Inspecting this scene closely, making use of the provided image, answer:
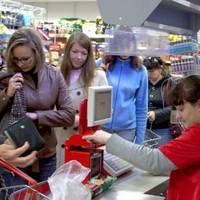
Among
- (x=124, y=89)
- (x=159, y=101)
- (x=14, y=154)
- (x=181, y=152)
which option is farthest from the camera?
(x=159, y=101)

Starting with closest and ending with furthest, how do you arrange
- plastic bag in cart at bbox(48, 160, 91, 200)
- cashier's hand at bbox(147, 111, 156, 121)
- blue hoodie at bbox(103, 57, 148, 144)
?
plastic bag in cart at bbox(48, 160, 91, 200), blue hoodie at bbox(103, 57, 148, 144), cashier's hand at bbox(147, 111, 156, 121)

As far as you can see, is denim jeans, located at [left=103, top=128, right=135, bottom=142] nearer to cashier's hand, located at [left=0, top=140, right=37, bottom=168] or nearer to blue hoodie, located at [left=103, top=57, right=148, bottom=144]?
blue hoodie, located at [left=103, top=57, right=148, bottom=144]

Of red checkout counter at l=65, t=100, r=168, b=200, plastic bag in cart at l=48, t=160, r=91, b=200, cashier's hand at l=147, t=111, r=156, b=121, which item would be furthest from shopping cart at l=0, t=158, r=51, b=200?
cashier's hand at l=147, t=111, r=156, b=121

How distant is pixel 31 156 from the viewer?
210 cm

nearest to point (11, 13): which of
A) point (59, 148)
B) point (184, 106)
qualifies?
point (59, 148)

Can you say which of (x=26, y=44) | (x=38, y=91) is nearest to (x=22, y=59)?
(x=26, y=44)

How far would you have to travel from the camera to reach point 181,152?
6.15ft

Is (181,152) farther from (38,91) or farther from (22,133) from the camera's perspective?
(38,91)

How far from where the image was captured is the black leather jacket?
4236 mm

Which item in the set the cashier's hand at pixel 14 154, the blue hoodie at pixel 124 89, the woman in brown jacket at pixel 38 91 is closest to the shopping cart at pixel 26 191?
the cashier's hand at pixel 14 154

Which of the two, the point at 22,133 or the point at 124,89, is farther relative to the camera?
the point at 124,89

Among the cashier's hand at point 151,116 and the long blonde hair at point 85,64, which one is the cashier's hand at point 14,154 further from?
the cashier's hand at point 151,116

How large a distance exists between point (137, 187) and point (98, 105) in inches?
20.2

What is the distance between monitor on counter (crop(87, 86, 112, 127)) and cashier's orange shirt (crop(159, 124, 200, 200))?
33cm
